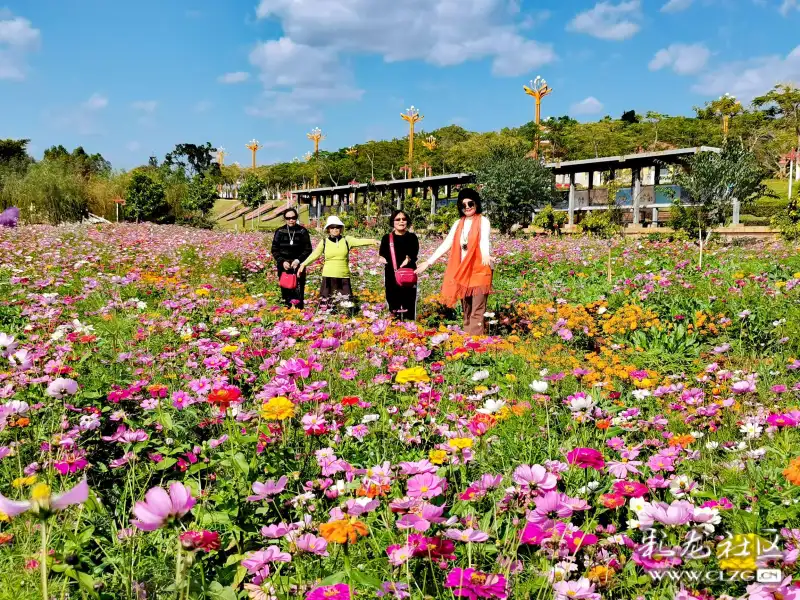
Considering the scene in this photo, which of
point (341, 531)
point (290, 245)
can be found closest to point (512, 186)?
point (290, 245)

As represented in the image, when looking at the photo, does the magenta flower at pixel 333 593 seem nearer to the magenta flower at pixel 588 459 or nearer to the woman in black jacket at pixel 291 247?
the magenta flower at pixel 588 459

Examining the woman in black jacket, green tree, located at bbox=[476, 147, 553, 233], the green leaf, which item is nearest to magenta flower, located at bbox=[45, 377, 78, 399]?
the green leaf

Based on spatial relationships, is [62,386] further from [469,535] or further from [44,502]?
[469,535]

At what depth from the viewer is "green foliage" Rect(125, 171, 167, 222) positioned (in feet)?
89.6

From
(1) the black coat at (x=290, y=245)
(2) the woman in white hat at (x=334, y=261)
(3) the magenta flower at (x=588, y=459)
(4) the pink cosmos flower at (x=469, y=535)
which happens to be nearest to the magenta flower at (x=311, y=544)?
(4) the pink cosmos flower at (x=469, y=535)

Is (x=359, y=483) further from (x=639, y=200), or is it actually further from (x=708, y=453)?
(x=639, y=200)

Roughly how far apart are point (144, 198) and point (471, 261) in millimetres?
26188

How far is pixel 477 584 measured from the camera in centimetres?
111

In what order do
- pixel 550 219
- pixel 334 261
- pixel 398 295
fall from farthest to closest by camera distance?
pixel 550 219, pixel 334 261, pixel 398 295

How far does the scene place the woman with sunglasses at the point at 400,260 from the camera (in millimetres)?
5895

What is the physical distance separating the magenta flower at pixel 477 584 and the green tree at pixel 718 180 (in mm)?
17578

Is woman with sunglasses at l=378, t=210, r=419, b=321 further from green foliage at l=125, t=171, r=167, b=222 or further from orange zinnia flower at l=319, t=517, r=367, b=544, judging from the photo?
→ green foliage at l=125, t=171, r=167, b=222

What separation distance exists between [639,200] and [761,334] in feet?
66.8

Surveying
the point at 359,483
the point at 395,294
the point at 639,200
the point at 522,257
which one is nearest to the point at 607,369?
the point at 359,483
